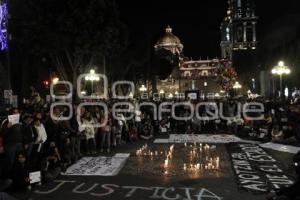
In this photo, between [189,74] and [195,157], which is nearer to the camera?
[195,157]

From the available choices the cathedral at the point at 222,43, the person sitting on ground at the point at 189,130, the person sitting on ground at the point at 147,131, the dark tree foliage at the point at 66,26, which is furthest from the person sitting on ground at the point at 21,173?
the cathedral at the point at 222,43

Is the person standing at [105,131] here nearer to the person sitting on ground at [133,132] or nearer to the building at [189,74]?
the person sitting on ground at [133,132]

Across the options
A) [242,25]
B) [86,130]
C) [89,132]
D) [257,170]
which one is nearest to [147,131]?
[89,132]

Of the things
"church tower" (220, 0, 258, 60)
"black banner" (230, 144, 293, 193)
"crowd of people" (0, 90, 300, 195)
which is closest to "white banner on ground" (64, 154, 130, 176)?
"crowd of people" (0, 90, 300, 195)

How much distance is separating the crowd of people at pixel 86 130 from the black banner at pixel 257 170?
2596mm

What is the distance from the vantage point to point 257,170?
13805mm

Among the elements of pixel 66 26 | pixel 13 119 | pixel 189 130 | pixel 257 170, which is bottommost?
pixel 257 170

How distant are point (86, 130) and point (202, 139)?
6967 millimetres

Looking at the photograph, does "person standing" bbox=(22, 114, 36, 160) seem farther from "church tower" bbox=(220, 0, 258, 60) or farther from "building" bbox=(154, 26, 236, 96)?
"church tower" bbox=(220, 0, 258, 60)

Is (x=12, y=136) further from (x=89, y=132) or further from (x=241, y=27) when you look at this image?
(x=241, y=27)

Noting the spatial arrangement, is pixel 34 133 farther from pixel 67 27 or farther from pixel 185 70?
pixel 185 70

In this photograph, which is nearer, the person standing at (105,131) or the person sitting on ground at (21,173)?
the person sitting on ground at (21,173)

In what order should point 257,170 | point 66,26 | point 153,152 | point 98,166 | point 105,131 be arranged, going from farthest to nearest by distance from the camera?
point 66,26, point 105,131, point 153,152, point 98,166, point 257,170

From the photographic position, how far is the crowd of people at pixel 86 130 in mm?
11977
